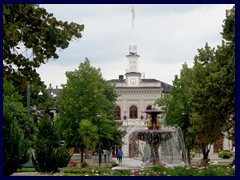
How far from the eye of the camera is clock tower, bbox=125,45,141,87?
6850cm

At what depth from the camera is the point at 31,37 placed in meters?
9.70

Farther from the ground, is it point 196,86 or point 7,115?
point 196,86

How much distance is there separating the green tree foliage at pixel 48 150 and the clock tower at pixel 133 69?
4334cm

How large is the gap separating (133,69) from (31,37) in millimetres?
59660

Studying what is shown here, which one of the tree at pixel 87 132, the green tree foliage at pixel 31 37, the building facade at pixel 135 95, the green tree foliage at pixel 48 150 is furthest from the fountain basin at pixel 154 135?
the building facade at pixel 135 95

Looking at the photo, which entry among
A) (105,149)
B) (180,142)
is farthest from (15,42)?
(105,149)

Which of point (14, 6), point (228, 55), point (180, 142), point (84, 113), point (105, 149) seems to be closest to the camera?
point (14, 6)

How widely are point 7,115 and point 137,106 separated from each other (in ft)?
158

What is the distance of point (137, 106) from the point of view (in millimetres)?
68250

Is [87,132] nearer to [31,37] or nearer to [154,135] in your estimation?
[154,135]

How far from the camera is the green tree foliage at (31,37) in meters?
9.27

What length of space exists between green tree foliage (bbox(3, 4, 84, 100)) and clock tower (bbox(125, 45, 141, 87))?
58.7m

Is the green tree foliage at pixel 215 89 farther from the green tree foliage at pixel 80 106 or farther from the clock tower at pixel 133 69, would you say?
the clock tower at pixel 133 69

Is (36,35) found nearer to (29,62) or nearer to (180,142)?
(29,62)
